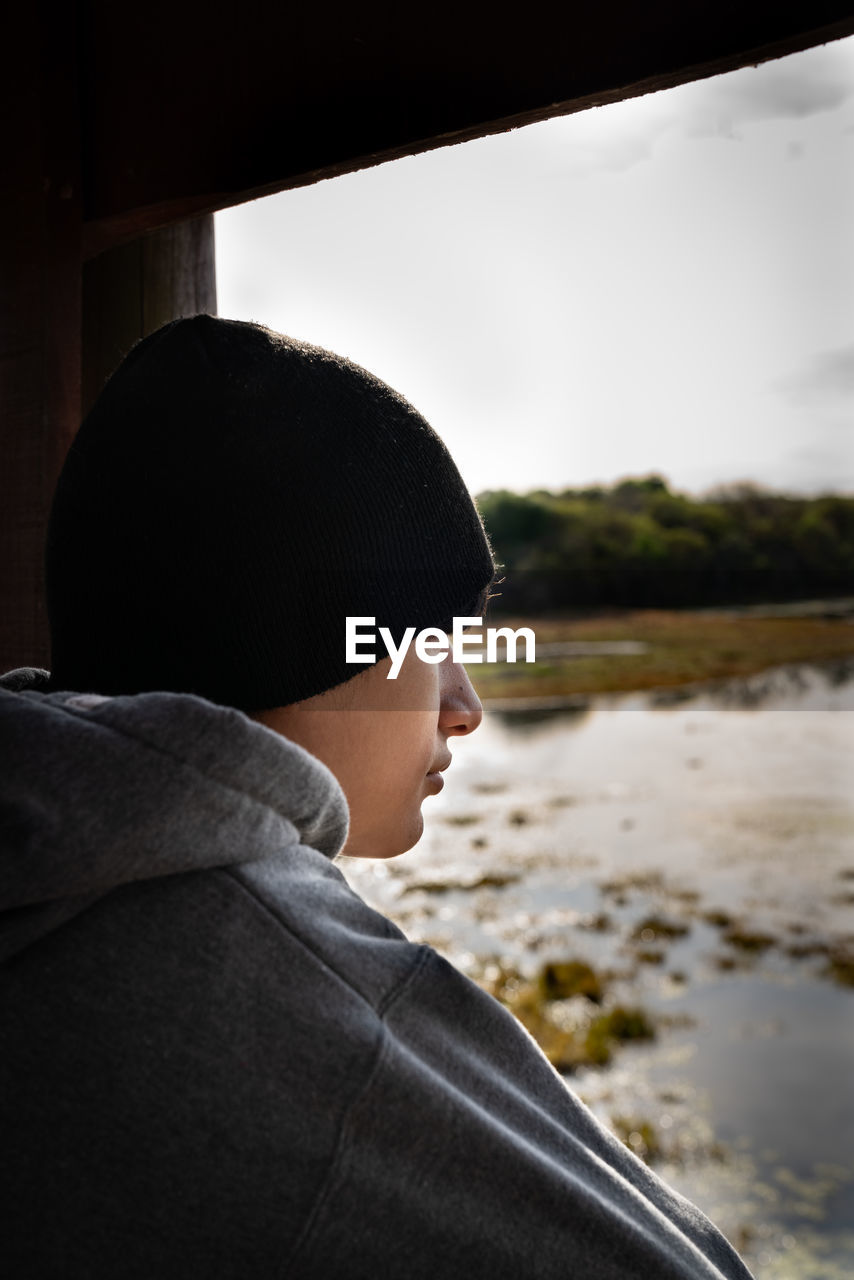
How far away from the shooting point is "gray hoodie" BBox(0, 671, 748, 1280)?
0.49 m

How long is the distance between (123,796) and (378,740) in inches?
12.2

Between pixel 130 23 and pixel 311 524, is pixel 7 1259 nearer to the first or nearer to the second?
pixel 311 524

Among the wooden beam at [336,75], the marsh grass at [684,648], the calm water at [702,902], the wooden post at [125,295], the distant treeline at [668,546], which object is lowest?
the calm water at [702,902]

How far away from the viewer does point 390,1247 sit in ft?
1.64

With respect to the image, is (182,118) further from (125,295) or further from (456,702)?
(456,702)

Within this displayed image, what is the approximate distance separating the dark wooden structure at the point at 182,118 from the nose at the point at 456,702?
1.63 ft

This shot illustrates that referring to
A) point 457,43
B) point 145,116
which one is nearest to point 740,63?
point 457,43

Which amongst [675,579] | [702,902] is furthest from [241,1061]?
[702,902]

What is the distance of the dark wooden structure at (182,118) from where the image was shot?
0.82m

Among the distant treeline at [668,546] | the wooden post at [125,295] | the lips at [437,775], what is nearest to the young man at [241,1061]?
the lips at [437,775]

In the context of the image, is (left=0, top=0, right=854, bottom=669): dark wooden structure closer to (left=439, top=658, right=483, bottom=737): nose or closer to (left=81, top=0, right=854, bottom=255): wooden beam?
(left=81, top=0, right=854, bottom=255): wooden beam

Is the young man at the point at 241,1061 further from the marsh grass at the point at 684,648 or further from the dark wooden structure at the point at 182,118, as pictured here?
the marsh grass at the point at 684,648

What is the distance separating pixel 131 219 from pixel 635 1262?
3.80ft

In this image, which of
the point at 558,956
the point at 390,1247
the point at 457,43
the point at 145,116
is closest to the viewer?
the point at 390,1247
